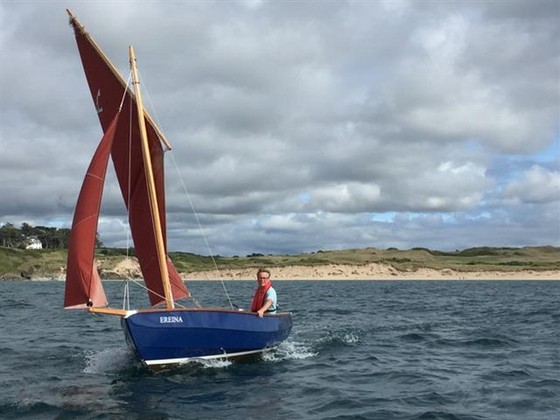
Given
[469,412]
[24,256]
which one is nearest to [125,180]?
[469,412]

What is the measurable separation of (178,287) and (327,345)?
6743mm

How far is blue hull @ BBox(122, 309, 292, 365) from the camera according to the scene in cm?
1650

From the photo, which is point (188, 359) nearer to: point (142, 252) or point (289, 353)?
point (142, 252)

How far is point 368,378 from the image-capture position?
16.7 meters

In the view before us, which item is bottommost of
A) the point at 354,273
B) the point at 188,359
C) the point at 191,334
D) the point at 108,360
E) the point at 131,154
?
the point at 354,273

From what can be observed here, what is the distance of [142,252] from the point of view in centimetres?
2020

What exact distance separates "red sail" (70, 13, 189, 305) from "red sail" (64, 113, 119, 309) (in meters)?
3.03

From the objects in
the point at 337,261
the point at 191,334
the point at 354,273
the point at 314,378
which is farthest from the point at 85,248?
the point at 337,261

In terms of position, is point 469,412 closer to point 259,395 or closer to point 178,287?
point 259,395

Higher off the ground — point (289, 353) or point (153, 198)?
point (153, 198)

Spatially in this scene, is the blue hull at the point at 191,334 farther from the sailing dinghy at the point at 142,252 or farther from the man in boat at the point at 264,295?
the man in boat at the point at 264,295

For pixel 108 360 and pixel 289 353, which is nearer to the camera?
pixel 108 360

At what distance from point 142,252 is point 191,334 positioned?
427 cm

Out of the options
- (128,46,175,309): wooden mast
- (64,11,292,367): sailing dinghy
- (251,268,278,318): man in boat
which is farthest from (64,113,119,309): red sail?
(251,268,278,318): man in boat
